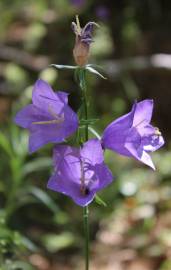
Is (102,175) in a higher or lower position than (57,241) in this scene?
higher

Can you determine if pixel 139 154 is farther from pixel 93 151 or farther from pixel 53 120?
pixel 53 120

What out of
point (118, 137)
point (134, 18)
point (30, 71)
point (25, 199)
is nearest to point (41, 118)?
point (118, 137)

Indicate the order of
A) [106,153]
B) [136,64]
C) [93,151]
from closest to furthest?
[93,151] → [106,153] → [136,64]

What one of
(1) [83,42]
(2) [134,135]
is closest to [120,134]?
(2) [134,135]

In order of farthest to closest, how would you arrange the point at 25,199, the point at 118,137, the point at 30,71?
the point at 30,71
the point at 25,199
the point at 118,137

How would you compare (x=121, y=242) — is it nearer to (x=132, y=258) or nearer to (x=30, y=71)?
(x=132, y=258)

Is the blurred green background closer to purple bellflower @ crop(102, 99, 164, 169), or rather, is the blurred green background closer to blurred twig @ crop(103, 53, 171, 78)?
blurred twig @ crop(103, 53, 171, 78)

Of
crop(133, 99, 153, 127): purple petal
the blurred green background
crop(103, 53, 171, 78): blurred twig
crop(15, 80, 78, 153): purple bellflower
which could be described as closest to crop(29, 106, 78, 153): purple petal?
crop(15, 80, 78, 153): purple bellflower
